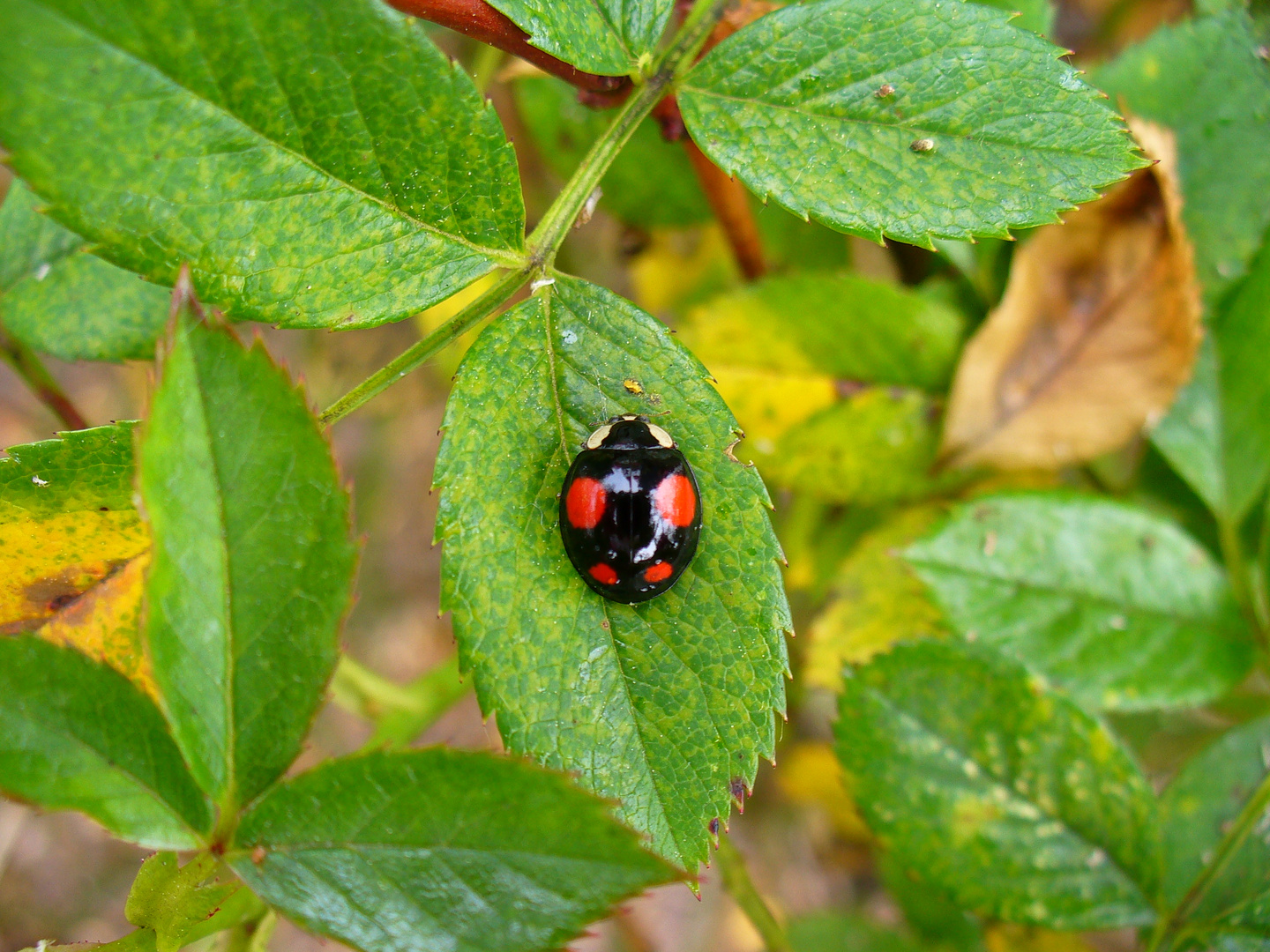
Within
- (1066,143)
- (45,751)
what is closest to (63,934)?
(45,751)

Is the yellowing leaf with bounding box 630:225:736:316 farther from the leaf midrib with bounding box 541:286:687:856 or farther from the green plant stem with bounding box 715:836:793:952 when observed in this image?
the green plant stem with bounding box 715:836:793:952

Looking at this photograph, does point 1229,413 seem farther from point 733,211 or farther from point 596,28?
point 596,28

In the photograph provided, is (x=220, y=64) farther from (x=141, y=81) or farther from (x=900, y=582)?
(x=900, y=582)

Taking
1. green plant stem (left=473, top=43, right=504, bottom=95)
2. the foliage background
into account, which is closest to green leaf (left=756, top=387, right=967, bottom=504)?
the foliage background

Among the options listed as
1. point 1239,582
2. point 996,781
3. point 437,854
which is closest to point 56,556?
point 437,854

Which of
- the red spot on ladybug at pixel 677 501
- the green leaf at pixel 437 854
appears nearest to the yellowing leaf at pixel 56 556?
the green leaf at pixel 437 854

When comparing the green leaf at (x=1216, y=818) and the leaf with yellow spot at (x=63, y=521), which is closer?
the leaf with yellow spot at (x=63, y=521)

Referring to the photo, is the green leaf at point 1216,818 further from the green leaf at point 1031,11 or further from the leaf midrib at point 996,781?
the green leaf at point 1031,11
